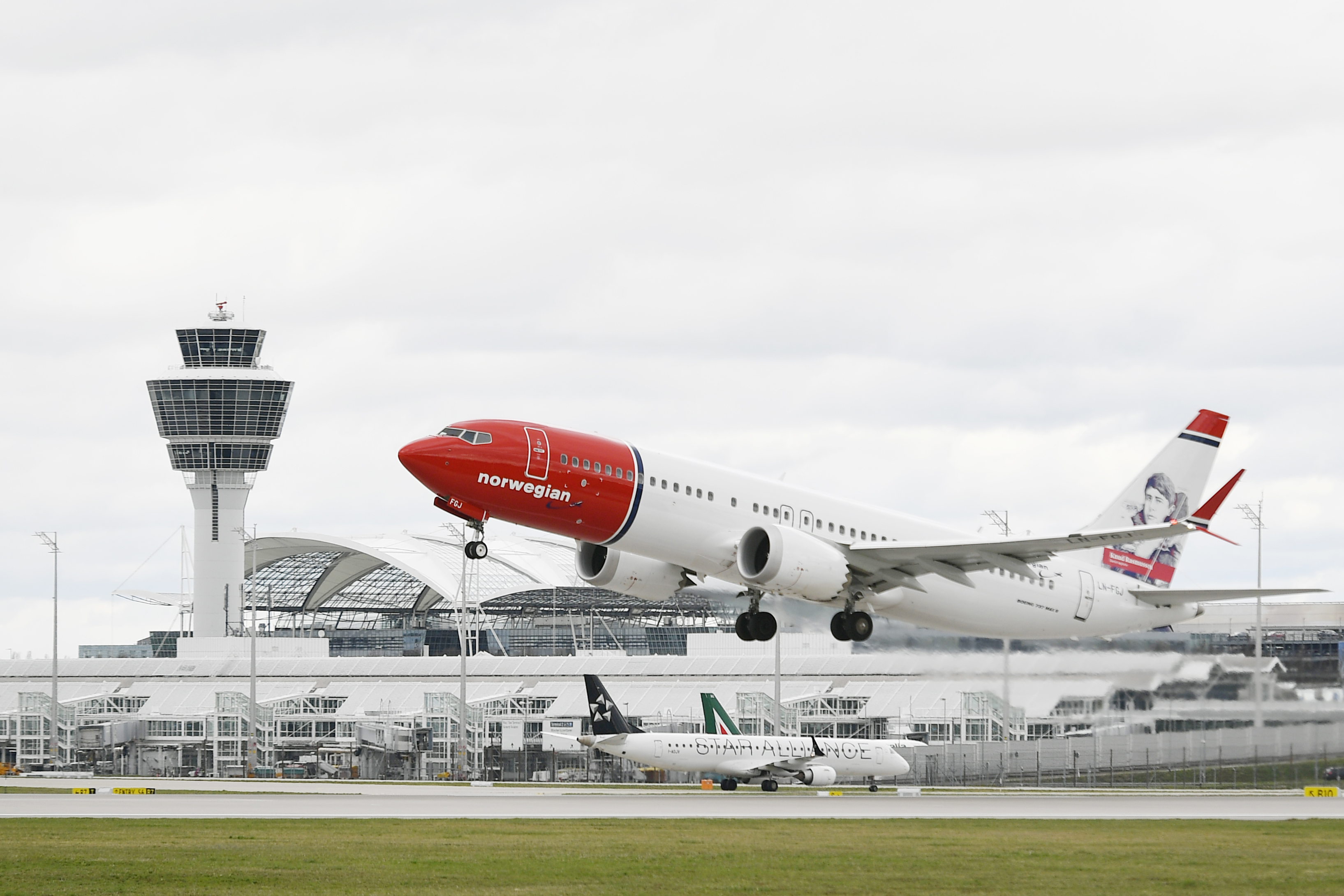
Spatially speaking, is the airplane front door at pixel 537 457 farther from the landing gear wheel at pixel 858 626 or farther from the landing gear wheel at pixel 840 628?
the landing gear wheel at pixel 858 626

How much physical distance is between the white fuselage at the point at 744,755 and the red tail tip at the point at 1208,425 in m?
31.8

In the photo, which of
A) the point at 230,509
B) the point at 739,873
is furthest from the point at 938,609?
the point at 230,509

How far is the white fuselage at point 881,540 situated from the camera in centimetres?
4466

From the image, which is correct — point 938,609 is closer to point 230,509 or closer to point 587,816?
point 587,816

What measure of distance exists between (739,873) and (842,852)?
238 inches

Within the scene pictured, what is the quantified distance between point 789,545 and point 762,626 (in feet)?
13.4

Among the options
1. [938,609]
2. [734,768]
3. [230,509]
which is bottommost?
[734,768]

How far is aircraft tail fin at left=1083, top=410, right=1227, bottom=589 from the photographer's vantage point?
55.4 metres

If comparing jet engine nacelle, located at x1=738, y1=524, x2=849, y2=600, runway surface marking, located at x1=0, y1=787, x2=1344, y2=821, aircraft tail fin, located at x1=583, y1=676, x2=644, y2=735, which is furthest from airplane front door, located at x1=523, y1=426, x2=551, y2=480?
aircraft tail fin, located at x1=583, y1=676, x2=644, y2=735

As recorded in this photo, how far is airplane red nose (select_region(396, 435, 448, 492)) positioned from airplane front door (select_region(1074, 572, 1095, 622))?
71.1 feet

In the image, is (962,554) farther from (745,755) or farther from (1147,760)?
(745,755)

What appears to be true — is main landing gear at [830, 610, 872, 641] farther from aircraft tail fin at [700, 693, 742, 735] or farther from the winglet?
aircraft tail fin at [700, 693, 742, 735]

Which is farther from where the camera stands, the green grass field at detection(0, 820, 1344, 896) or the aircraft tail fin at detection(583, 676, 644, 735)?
the aircraft tail fin at detection(583, 676, 644, 735)

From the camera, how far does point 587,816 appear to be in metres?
58.1
